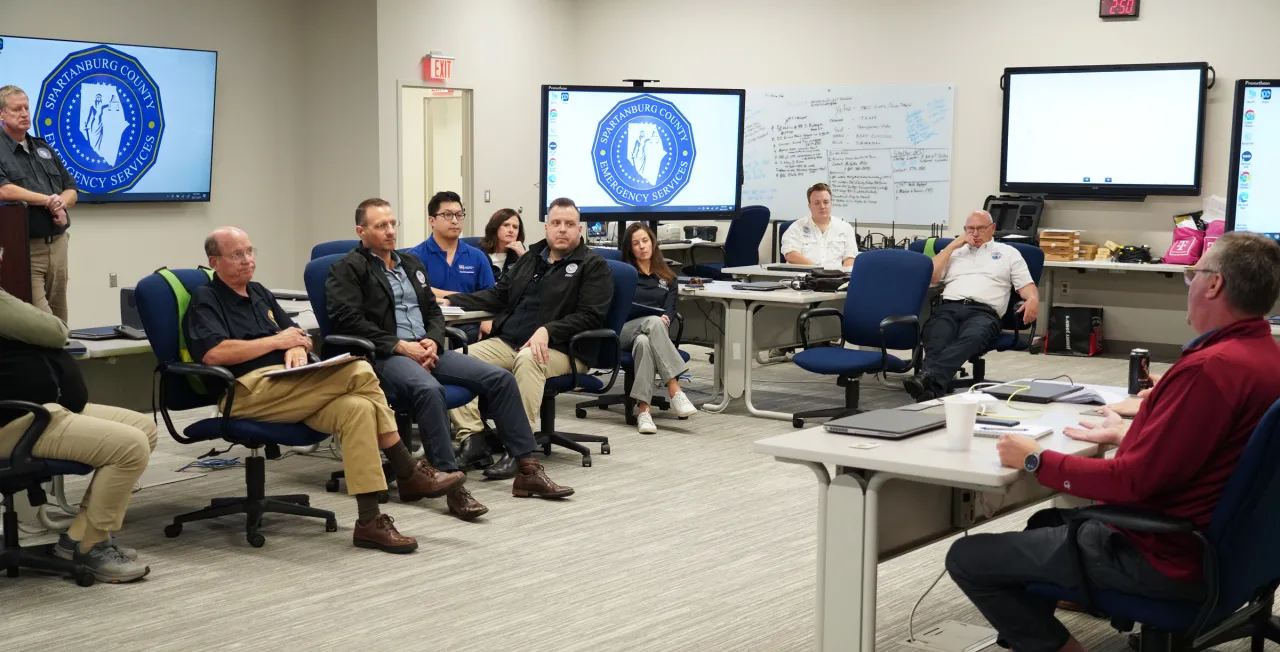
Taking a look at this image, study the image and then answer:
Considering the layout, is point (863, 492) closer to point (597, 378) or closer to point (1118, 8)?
point (597, 378)

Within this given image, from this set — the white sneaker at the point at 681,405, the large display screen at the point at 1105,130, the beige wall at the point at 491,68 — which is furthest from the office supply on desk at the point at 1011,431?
the beige wall at the point at 491,68

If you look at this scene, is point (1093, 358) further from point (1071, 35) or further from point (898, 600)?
point (898, 600)

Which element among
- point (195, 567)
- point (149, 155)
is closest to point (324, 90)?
point (149, 155)

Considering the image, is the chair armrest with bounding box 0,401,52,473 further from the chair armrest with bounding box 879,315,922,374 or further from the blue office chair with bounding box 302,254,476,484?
the chair armrest with bounding box 879,315,922,374

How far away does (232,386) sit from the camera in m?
4.20

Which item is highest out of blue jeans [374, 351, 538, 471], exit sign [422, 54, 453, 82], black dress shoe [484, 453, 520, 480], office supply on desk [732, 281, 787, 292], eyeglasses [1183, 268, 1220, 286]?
exit sign [422, 54, 453, 82]

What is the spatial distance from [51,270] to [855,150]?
21.9 feet

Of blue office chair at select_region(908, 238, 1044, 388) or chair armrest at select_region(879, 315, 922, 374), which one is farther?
blue office chair at select_region(908, 238, 1044, 388)

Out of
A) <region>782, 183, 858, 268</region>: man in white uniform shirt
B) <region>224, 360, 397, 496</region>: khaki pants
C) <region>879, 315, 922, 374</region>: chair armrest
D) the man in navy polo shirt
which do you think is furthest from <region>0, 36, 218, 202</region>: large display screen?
<region>879, 315, 922, 374</region>: chair armrest

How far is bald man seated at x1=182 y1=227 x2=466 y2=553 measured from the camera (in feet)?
13.9

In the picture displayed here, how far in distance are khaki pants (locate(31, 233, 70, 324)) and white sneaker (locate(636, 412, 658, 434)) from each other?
9.46ft

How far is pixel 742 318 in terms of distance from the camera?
6.66 metres

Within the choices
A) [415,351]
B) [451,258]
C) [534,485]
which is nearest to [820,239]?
[451,258]

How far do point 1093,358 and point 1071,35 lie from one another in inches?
→ 99.2
